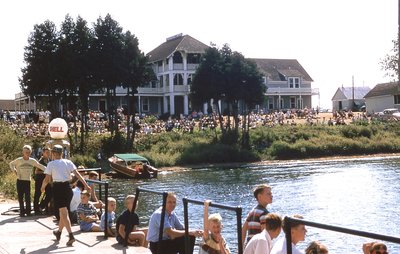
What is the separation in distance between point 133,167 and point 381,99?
60133 millimetres

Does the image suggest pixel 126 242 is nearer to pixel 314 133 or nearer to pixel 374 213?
pixel 374 213

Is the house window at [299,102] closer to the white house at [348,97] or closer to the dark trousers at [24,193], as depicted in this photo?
the white house at [348,97]

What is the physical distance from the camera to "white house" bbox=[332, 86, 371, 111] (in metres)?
114

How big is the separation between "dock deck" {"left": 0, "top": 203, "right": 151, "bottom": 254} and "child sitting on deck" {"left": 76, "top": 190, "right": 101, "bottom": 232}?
0.19 meters

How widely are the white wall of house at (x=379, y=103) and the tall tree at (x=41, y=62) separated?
5656 centimetres

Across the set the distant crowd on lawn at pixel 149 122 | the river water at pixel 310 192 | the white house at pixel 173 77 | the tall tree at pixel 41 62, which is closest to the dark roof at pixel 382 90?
the distant crowd on lawn at pixel 149 122

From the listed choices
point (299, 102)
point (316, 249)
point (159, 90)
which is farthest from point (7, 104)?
point (316, 249)

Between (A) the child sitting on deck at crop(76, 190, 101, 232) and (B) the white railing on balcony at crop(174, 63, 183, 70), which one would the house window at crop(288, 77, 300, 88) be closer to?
(B) the white railing on balcony at crop(174, 63, 183, 70)

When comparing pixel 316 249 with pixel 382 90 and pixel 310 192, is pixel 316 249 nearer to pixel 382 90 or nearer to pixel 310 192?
pixel 310 192

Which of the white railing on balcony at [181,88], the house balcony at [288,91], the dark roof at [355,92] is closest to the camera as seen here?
the white railing on balcony at [181,88]

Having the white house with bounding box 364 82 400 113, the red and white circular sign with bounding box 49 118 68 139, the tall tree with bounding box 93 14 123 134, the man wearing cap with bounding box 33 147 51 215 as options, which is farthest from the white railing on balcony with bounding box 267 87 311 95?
the man wearing cap with bounding box 33 147 51 215

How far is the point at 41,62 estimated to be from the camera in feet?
181

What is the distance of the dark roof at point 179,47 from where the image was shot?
80.6 meters

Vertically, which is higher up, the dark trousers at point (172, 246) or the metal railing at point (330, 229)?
the metal railing at point (330, 229)
